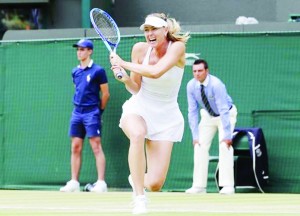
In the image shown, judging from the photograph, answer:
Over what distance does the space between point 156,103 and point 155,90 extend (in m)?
0.12

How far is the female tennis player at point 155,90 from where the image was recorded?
9.20 metres

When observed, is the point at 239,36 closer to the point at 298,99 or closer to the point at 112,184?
the point at 298,99

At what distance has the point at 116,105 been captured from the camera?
14.7 metres

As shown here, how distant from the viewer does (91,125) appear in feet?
46.3

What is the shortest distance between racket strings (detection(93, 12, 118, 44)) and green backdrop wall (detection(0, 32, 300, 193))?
4.04 metres

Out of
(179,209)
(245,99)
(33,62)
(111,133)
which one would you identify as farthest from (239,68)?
(179,209)

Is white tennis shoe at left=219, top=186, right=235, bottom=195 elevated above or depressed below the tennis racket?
below

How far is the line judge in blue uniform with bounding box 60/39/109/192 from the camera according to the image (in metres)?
14.1

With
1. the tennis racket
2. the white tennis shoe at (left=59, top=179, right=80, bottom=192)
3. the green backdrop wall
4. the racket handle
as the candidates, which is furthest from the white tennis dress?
the white tennis shoe at (left=59, top=179, right=80, bottom=192)

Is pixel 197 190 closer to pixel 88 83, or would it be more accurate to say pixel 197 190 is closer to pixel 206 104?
pixel 206 104

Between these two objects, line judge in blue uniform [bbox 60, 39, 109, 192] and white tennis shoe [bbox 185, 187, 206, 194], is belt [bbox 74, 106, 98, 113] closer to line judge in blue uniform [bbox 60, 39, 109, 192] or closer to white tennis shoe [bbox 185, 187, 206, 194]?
line judge in blue uniform [bbox 60, 39, 109, 192]

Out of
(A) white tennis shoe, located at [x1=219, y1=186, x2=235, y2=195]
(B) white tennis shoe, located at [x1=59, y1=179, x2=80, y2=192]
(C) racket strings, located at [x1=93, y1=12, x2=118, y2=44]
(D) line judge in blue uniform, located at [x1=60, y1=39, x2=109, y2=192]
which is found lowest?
(B) white tennis shoe, located at [x1=59, y1=179, x2=80, y2=192]

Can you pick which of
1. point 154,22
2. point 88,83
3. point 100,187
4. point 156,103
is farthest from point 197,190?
point 154,22

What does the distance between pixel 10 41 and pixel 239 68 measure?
3.52 meters
